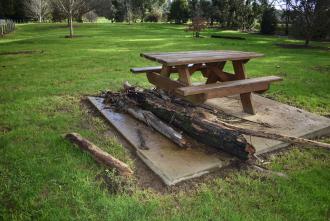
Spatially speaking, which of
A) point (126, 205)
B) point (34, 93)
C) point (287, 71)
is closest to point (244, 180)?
point (126, 205)

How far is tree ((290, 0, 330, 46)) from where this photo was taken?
64.6 feet

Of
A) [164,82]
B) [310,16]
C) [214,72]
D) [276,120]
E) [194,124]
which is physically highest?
[310,16]

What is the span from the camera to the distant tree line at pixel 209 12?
20328mm

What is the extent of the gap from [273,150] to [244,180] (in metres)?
1.00

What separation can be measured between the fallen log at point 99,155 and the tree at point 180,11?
155 ft

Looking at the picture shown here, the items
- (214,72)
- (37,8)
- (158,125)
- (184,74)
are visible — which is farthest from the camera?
(37,8)

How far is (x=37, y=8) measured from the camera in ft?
167

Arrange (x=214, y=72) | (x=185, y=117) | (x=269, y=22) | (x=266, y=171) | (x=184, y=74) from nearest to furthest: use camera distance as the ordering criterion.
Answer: (x=266, y=171) < (x=185, y=117) < (x=184, y=74) < (x=214, y=72) < (x=269, y=22)

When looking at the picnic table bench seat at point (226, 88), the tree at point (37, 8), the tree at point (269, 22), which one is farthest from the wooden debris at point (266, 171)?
the tree at point (37, 8)

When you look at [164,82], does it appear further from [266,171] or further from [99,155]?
[266,171]

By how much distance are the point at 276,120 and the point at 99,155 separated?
310 centimetres

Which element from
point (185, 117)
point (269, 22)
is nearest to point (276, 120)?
point (185, 117)

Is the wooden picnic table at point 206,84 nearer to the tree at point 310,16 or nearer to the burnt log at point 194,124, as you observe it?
the burnt log at point 194,124

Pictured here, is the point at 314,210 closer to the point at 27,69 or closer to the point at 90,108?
the point at 90,108
